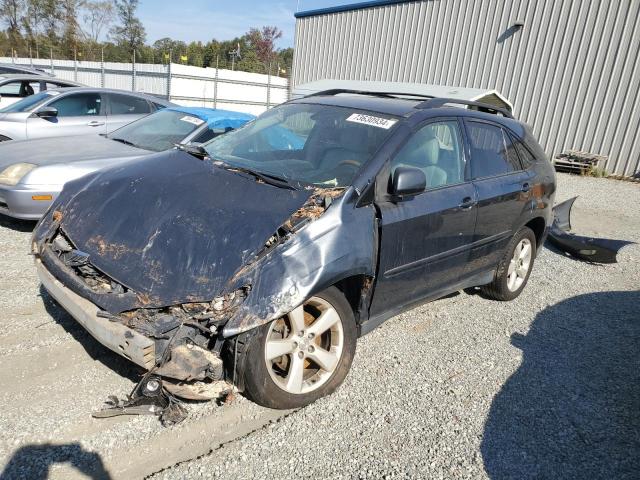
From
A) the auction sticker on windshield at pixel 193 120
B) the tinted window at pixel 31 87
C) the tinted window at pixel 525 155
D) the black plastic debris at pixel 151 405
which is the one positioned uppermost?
the tinted window at pixel 525 155

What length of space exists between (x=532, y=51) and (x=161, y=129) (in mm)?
11621

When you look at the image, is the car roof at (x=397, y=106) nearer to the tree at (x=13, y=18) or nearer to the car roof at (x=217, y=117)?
the car roof at (x=217, y=117)

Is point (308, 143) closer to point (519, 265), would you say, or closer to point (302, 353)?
point (302, 353)

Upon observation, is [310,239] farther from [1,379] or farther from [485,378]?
[1,379]

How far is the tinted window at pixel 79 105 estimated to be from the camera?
7488mm

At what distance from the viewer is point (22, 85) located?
1029 cm

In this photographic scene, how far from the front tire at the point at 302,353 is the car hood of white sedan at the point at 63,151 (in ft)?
11.6

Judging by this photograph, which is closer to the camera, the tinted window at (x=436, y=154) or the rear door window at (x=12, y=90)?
the tinted window at (x=436, y=154)

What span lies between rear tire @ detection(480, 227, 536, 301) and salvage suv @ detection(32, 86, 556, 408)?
0.35 metres

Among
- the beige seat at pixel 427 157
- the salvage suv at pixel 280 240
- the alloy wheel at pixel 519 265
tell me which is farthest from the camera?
A: the alloy wheel at pixel 519 265

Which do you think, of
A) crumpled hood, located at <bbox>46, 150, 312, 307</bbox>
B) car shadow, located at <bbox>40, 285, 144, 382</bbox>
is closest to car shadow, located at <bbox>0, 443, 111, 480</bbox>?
car shadow, located at <bbox>40, 285, 144, 382</bbox>

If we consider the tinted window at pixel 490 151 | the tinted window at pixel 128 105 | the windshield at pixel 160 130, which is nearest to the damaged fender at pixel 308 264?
the tinted window at pixel 490 151

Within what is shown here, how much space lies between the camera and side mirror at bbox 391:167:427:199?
306 centimetres

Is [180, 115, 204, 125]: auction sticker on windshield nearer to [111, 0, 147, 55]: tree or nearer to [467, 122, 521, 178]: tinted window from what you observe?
[467, 122, 521, 178]: tinted window
